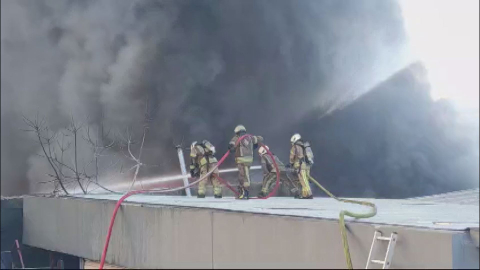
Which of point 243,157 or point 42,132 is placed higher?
point 42,132

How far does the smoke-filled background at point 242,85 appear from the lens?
9797 mm

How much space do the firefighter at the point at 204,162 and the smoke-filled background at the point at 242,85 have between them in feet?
10.3

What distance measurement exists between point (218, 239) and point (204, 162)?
7.61 ft

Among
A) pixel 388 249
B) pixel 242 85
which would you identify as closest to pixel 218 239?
pixel 388 249

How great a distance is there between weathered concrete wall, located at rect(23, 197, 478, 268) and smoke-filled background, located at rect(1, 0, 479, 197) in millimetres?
2883

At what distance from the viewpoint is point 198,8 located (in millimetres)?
11555

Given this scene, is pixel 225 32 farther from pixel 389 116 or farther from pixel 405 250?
pixel 405 250

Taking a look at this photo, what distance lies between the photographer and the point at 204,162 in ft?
23.6

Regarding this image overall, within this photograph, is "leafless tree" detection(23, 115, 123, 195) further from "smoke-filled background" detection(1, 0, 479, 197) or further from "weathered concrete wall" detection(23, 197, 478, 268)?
"weathered concrete wall" detection(23, 197, 478, 268)

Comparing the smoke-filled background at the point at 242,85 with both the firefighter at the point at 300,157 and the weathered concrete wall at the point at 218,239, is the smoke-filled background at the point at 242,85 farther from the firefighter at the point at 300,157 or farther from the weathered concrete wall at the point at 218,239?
the firefighter at the point at 300,157

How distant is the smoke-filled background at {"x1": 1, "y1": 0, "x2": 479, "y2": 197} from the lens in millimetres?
9797

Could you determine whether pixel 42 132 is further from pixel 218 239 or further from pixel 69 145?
pixel 218 239

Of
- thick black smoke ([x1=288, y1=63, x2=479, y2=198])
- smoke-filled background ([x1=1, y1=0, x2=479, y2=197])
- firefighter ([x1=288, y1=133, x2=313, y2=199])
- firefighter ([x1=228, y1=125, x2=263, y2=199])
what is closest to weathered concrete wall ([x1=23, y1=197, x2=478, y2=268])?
firefighter ([x1=228, y1=125, x2=263, y2=199])

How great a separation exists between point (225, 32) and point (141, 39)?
2229mm
